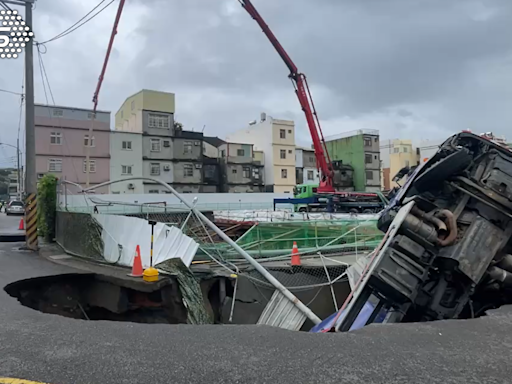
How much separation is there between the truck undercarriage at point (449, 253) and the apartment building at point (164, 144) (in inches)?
1625

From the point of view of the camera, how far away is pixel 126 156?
45562 millimetres

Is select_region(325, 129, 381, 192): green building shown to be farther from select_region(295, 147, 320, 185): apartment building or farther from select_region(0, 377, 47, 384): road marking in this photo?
select_region(0, 377, 47, 384): road marking

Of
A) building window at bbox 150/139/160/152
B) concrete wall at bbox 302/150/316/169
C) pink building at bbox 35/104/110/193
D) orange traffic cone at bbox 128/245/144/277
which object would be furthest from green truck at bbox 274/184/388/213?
concrete wall at bbox 302/150/316/169

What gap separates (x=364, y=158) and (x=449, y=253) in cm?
5193

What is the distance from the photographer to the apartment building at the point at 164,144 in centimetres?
4631

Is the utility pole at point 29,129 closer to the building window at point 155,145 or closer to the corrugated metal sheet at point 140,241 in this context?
the corrugated metal sheet at point 140,241

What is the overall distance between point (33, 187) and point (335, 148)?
2019 inches

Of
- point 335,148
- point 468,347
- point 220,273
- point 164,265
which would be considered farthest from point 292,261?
point 335,148

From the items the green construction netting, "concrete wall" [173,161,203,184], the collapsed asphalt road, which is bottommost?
the collapsed asphalt road

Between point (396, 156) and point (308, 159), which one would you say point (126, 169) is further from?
point (396, 156)

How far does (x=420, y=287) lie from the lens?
19.5ft

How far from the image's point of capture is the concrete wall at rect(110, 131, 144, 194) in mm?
44594

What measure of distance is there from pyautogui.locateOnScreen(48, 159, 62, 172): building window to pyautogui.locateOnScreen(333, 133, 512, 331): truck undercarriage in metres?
42.7

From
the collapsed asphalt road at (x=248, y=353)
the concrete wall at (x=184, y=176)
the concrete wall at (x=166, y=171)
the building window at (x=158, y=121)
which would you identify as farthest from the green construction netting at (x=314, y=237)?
the building window at (x=158, y=121)
